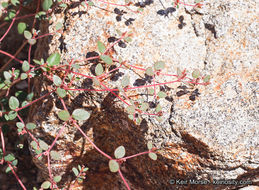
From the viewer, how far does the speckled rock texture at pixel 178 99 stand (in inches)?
63.9

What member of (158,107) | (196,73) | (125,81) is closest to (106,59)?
(125,81)

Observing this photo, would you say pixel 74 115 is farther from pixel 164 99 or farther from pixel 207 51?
pixel 207 51

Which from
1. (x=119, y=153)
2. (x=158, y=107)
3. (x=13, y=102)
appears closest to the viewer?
(x=119, y=153)

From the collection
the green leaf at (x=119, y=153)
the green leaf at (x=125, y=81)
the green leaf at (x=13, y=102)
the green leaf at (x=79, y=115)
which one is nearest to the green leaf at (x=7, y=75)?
the green leaf at (x=13, y=102)

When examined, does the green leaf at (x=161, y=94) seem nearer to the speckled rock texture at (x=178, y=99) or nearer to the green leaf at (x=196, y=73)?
the speckled rock texture at (x=178, y=99)

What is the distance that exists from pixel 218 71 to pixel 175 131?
19.4 inches

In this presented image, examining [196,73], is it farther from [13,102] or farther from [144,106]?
[13,102]

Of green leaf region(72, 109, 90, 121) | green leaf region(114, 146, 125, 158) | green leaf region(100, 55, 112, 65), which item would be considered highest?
green leaf region(100, 55, 112, 65)

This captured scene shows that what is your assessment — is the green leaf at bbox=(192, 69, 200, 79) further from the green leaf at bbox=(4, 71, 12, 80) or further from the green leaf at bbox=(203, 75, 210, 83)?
the green leaf at bbox=(4, 71, 12, 80)

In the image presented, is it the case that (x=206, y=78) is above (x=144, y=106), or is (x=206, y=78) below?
above

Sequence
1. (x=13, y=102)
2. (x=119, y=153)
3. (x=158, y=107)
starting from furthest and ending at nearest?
(x=13, y=102) < (x=158, y=107) < (x=119, y=153)

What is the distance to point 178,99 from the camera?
1.72m

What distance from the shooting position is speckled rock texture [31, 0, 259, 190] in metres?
Answer: 1.62

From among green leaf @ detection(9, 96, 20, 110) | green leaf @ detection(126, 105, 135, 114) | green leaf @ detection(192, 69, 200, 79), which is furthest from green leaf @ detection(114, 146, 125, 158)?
green leaf @ detection(9, 96, 20, 110)
